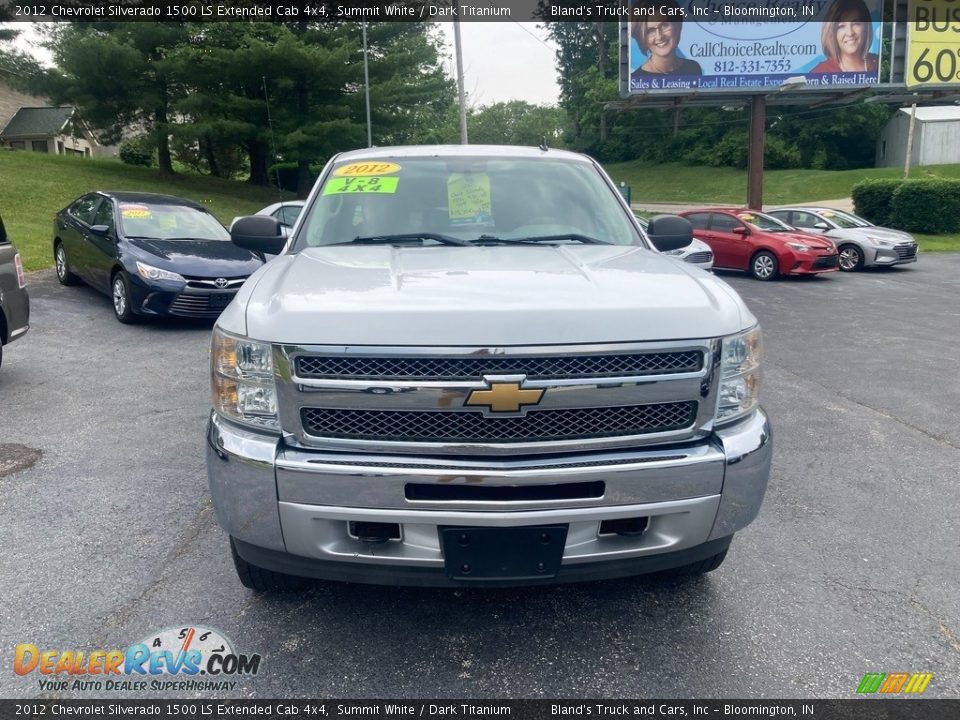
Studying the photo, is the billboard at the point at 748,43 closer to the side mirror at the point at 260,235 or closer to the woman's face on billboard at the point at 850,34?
the woman's face on billboard at the point at 850,34

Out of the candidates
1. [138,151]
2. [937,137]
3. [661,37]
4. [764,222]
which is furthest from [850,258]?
[937,137]

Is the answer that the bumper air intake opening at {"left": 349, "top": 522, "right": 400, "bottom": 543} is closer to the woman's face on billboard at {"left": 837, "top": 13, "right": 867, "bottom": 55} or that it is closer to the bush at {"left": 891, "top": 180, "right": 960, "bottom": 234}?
the bush at {"left": 891, "top": 180, "right": 960, "bottom": 234}

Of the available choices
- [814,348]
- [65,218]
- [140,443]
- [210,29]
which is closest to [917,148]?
[210,29]

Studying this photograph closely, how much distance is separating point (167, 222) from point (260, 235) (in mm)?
6774

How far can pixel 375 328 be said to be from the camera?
8.39 feet

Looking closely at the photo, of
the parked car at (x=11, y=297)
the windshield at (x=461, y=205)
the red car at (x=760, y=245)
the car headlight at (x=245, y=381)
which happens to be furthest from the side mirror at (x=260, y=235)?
the red car at (x=760, y=245)

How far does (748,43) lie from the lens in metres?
24.5

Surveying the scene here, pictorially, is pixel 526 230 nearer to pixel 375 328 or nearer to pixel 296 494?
pixel 375 328

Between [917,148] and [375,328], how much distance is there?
56653 mm

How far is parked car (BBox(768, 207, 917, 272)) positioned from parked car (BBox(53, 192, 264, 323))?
12.5 meters

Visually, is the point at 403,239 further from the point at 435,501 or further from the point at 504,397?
the point at 435,501

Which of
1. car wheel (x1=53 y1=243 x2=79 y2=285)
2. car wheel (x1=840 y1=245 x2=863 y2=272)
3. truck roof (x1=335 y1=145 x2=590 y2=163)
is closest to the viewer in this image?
truck roof (x1=335 y1=145 x2=590 y2=163)

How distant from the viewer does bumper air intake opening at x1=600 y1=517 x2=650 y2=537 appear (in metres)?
2.66

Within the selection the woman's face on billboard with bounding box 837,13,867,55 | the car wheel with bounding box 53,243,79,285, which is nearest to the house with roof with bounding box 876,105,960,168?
the woman's face on billboard with bounding box 837,13,867,55
